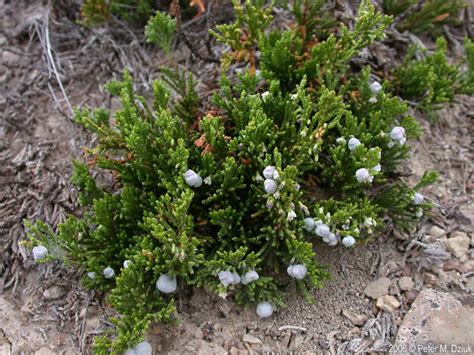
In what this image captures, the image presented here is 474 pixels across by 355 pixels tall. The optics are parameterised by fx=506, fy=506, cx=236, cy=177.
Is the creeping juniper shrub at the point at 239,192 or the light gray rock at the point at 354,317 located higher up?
the creeping juniper shrub at the point at 239,192

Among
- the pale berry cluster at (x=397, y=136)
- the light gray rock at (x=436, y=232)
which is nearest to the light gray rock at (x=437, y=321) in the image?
the light gray rock at (x=436, y=232)

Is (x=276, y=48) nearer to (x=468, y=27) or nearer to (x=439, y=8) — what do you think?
(x=439, y=8)

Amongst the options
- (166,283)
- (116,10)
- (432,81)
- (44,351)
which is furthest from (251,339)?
(116,10)

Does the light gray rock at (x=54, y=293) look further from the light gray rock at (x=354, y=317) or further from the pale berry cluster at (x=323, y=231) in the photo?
the light gray rock at (x=354, y=317)

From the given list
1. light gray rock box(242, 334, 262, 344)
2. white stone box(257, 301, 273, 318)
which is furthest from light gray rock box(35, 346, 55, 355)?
white stone box(257, 301, 273, 318)

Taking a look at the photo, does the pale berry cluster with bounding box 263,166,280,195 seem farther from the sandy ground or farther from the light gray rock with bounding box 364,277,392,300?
the light gray rock with bounding box 364,277,392,300

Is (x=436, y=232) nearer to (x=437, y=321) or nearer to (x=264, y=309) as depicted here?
(x=437, y=321)
